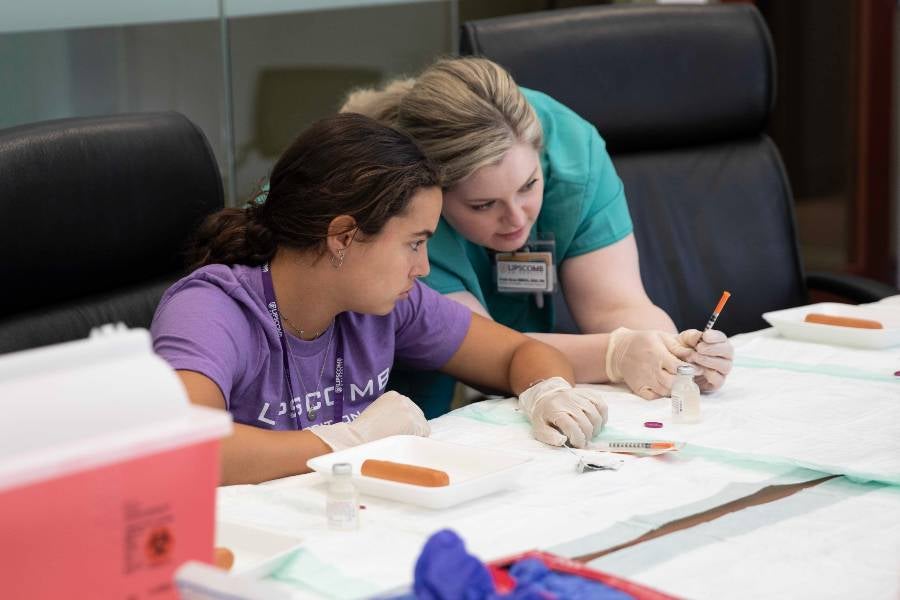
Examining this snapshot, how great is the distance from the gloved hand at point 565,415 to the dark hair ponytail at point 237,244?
1.39 feet

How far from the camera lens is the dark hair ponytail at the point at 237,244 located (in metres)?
1.67

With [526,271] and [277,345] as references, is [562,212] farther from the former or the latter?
[277,345]

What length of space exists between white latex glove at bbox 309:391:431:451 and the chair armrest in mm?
1245

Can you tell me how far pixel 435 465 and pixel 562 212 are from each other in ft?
2.83

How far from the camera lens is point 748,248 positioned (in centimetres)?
275

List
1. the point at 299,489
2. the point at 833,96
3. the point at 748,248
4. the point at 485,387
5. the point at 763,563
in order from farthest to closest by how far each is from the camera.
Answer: the point at 833,96, the point at 748,248, the point at 485,387, the point at 299,489, the point at 763,563

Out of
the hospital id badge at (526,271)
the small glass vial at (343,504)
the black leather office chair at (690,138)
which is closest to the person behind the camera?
the small glass vial at (343,504)

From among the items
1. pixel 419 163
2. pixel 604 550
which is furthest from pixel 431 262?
pixel 604 550

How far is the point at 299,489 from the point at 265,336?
12.9 inches

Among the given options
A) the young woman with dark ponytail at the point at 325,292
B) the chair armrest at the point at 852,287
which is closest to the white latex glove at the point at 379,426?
the young woman with dark ponytail at the point at 325,292

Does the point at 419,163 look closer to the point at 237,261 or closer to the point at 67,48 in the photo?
the point at 237,261

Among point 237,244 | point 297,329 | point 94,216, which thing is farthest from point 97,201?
point 297,329

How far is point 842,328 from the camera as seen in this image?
198cm

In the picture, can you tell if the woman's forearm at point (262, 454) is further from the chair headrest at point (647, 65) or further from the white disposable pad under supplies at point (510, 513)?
the chair headrest at point (647, 65)
